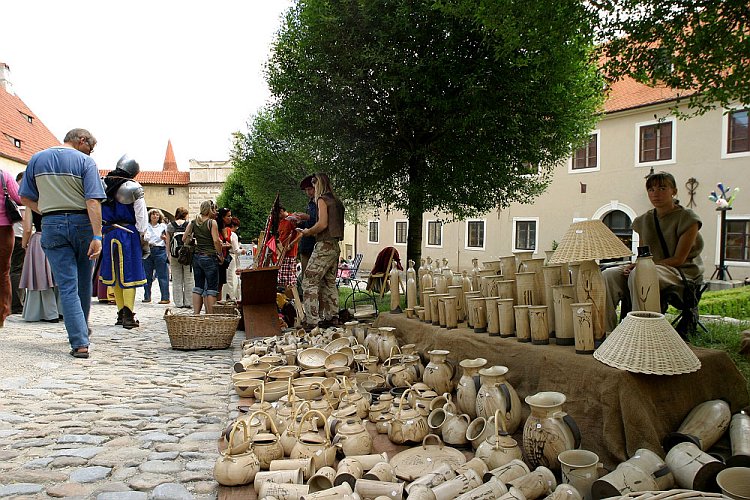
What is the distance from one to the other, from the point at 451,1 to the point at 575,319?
4384 millimetres

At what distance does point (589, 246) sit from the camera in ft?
10.6

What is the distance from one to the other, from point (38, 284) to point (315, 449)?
583 centimetres

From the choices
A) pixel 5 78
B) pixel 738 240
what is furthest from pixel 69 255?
pixel 5 78

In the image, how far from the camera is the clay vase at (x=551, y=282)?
345cm

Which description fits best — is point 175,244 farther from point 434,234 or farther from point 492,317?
point 434,234

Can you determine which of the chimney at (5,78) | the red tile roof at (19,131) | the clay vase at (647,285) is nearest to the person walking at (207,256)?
the clay vase at (647,285)

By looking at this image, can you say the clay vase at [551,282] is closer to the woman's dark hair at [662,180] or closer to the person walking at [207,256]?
the woman's dark hair at [662,180]

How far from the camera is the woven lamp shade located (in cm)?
321

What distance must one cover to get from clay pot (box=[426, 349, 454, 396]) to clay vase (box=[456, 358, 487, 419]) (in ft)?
1.14

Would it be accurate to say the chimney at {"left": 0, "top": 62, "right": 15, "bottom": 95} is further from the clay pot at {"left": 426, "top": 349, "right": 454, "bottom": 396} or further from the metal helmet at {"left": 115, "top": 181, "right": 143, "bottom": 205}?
the clay pot at {"left": 426, "top": 349, "right": 454, "bottom": 396}

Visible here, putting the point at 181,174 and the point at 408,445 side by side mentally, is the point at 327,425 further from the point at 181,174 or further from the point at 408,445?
the point at 181,174

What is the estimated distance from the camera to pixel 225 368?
17.2ft

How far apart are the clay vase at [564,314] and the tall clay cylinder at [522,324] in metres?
0.22

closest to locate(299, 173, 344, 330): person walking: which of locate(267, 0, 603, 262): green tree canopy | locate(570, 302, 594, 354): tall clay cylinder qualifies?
locate(267, 0, 603, 262): green tree canopy
